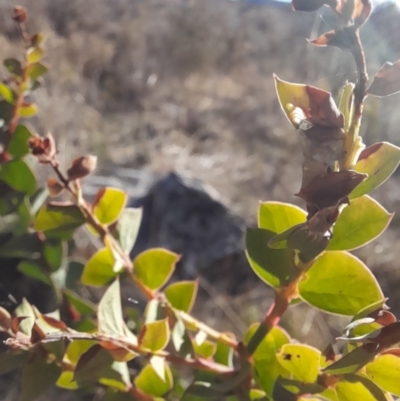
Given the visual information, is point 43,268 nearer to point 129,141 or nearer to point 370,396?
point 370,396

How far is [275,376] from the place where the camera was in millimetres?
308

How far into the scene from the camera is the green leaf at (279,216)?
0.29 metres

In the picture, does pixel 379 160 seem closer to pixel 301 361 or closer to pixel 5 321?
pixel 301 361

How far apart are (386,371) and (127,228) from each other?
24cm

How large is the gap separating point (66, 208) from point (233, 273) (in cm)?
78

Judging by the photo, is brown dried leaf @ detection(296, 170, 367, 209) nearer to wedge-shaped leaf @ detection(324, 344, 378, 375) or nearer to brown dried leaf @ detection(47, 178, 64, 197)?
wedge-shaped leaf @ detection(324, 344, 378, 375)

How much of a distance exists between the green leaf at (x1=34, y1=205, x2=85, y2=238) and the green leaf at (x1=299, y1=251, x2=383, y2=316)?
A: 0.18m

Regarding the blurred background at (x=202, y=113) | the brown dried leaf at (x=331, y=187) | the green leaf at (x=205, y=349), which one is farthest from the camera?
the blurred background at (x=202, y=113)

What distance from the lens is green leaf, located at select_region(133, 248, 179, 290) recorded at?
404 millimetres

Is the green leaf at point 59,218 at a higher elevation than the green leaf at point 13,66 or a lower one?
lower

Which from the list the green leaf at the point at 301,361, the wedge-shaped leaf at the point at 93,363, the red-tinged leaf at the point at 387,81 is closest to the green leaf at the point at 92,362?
the wedge-shaped leaf at the point at 93,363

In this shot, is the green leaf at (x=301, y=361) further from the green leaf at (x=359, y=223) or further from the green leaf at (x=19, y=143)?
the green leaf at (x=19, y=143)

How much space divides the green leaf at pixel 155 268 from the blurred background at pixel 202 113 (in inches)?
7.2

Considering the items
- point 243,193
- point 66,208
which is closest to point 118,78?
point 243,193
